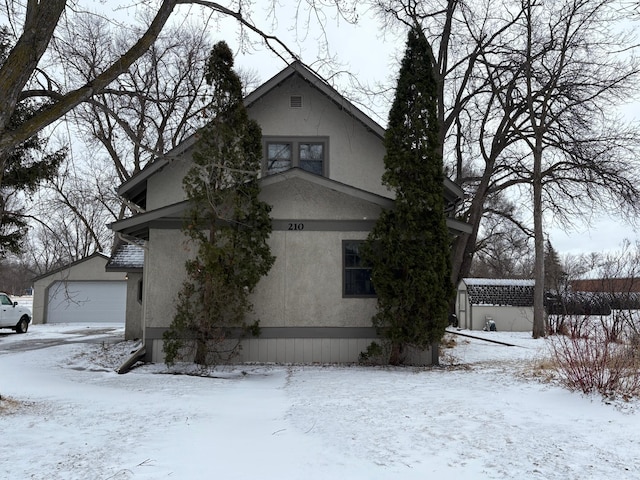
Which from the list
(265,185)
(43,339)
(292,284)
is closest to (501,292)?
(292,284)

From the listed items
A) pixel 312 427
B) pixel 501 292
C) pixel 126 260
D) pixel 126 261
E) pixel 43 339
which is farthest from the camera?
pixel 501 292

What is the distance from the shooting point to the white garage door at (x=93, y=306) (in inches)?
1117

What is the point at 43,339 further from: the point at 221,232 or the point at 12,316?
the point at 221,232

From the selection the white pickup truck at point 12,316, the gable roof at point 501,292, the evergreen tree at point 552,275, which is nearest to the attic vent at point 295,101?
the evergreen tree at point 552,275

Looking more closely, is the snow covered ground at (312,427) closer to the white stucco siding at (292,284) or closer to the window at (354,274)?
the white stucco siding at (292,284)

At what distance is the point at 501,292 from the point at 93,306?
2121cm

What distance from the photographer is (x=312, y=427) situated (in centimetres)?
616

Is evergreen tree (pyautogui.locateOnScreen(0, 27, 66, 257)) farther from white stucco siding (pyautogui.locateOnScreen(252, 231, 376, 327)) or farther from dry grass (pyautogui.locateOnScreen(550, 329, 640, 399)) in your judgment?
dry grass (pyautogui.locateOnScreen(550, 329, 640, 399))

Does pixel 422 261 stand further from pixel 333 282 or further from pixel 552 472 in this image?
pixel 552 472

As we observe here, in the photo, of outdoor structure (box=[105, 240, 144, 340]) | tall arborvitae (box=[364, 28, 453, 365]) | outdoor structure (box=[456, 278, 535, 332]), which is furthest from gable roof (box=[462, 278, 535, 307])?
outdoor structure (box=[105, 240, 144, 340])

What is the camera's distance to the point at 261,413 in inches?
274

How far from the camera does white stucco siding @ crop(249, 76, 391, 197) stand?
43.9ft

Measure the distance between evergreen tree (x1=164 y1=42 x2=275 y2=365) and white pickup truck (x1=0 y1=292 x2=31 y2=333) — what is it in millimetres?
14143

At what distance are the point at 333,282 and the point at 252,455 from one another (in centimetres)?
696
